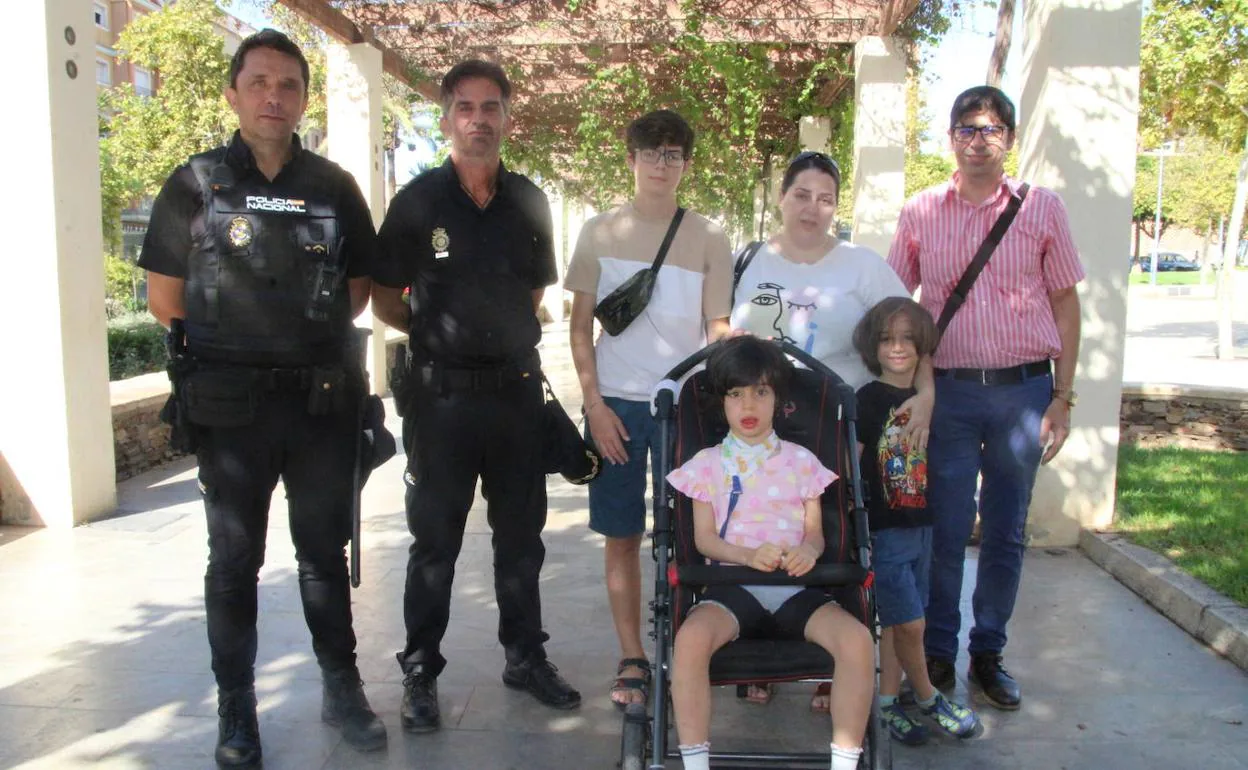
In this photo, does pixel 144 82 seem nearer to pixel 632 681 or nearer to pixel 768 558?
pixel 632 681

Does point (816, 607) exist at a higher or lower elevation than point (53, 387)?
lower

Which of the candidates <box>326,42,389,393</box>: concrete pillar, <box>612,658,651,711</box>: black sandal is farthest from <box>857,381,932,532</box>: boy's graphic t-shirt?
<box>326,42,389,393</box>: concrete pillar

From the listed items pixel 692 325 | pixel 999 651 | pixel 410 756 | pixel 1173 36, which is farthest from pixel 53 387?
pixel 1173 36

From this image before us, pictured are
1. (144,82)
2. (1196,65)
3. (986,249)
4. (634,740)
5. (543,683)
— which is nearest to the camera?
(634,740)

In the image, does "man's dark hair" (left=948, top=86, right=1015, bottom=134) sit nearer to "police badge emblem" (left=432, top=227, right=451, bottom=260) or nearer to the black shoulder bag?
the black shoulder bag

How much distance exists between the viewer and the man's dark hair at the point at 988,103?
11.1 feet

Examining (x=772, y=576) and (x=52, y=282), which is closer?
(x=772, y=576)

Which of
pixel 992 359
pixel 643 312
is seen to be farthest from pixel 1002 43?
pixel 643 312

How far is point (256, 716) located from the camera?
3.22 metres

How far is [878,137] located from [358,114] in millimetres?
4842

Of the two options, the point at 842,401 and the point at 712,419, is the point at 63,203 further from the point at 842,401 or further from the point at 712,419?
the point at 842,401

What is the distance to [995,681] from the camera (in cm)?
360

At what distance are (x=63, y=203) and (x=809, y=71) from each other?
7339 millimetres

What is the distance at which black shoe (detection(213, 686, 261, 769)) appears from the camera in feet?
9.98
